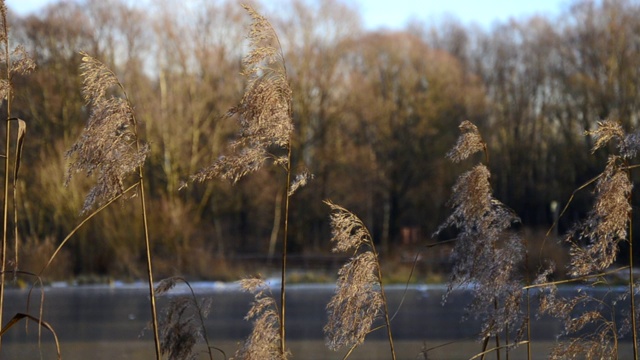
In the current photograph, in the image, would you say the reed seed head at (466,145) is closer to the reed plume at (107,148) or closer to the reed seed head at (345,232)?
the reed seed head at (345,232)

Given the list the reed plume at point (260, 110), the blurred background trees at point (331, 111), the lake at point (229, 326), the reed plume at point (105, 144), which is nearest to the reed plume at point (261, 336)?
the reed plume at point (260, 110)

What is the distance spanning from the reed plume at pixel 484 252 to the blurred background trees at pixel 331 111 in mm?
25129

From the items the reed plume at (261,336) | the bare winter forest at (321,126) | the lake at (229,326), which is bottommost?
the lake at (229,326)

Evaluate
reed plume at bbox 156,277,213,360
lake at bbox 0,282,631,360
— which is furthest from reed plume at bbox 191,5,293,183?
lake at bbox 0,282,631,360

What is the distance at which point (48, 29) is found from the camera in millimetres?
32031

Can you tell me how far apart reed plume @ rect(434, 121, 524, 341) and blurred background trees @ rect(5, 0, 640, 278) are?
82.4 feet

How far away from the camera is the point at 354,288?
4.59m

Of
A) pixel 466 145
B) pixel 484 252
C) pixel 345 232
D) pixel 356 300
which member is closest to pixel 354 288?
pixel 356 300

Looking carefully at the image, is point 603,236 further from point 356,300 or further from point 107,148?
point 107,148

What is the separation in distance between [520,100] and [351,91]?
7.43 m

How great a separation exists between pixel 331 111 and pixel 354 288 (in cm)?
3402

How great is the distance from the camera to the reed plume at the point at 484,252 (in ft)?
15.4

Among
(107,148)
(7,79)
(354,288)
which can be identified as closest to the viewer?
(7,79)

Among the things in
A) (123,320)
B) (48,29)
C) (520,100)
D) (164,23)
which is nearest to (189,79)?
(164,23)
